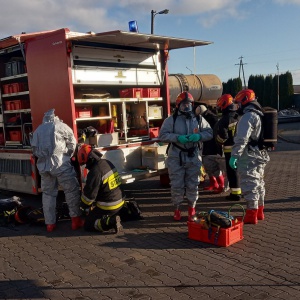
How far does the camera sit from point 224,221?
16.1 feet

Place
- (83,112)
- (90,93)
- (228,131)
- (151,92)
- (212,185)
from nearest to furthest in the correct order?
(83,112) → (228,131) → (90,93) → (151,92) → (212,185)

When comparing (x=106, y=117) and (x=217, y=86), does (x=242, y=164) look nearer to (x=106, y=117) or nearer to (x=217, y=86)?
(x=106, y=117)

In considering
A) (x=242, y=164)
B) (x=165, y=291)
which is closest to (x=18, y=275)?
(x=165, y=291)

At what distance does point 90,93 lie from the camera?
731cm

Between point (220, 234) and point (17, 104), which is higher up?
point (17, 104)

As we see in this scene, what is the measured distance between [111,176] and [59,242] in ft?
3.82

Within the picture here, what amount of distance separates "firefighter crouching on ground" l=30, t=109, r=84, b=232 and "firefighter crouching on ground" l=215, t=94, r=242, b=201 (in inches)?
107

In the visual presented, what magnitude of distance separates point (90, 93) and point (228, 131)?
2.66 m

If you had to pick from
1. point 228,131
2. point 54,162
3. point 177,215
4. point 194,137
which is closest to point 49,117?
point 54,162

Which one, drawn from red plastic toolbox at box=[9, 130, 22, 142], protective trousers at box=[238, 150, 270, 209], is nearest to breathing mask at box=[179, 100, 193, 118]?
protective trousers at box=[238, 150, 270, 209]

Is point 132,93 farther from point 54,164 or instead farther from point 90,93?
point 54,164

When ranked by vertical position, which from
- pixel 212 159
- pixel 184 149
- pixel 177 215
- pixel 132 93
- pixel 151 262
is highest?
pixel 132 93

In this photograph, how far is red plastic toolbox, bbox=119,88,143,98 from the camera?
24.3 ft

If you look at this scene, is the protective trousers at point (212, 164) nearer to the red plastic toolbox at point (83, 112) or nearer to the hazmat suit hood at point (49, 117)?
the red plastic toolbox at point (83, 112)
